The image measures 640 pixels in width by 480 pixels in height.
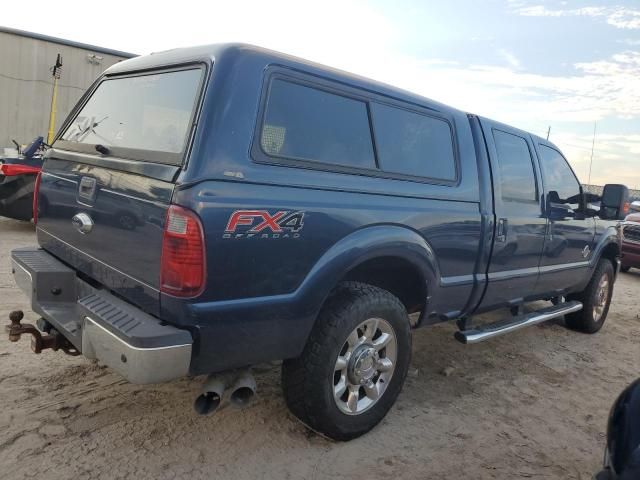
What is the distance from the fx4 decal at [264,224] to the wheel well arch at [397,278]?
645mm

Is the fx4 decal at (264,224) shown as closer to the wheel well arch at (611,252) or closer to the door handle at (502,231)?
the door handle at (502,231)

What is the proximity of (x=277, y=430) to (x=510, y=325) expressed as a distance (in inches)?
81.5

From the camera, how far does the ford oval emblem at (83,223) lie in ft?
8.89

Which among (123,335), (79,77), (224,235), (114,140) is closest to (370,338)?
(224,235)

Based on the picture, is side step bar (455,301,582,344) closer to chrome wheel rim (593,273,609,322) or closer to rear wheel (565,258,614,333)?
rear wheel (565,258,614,333)

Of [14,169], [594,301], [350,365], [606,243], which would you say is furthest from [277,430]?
[14,169]

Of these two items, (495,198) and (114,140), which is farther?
(495,198)

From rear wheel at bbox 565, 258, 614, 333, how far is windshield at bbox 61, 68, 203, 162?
183 inches

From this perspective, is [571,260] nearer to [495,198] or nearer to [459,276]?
[495,198]

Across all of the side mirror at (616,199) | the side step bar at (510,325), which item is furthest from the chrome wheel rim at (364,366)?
the side mirror at (616,199)

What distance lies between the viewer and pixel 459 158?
11.9 ft

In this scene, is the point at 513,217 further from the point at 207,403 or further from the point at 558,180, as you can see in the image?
the point at 207,403

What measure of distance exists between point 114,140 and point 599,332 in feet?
17.6

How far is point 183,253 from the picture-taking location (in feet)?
7.23
